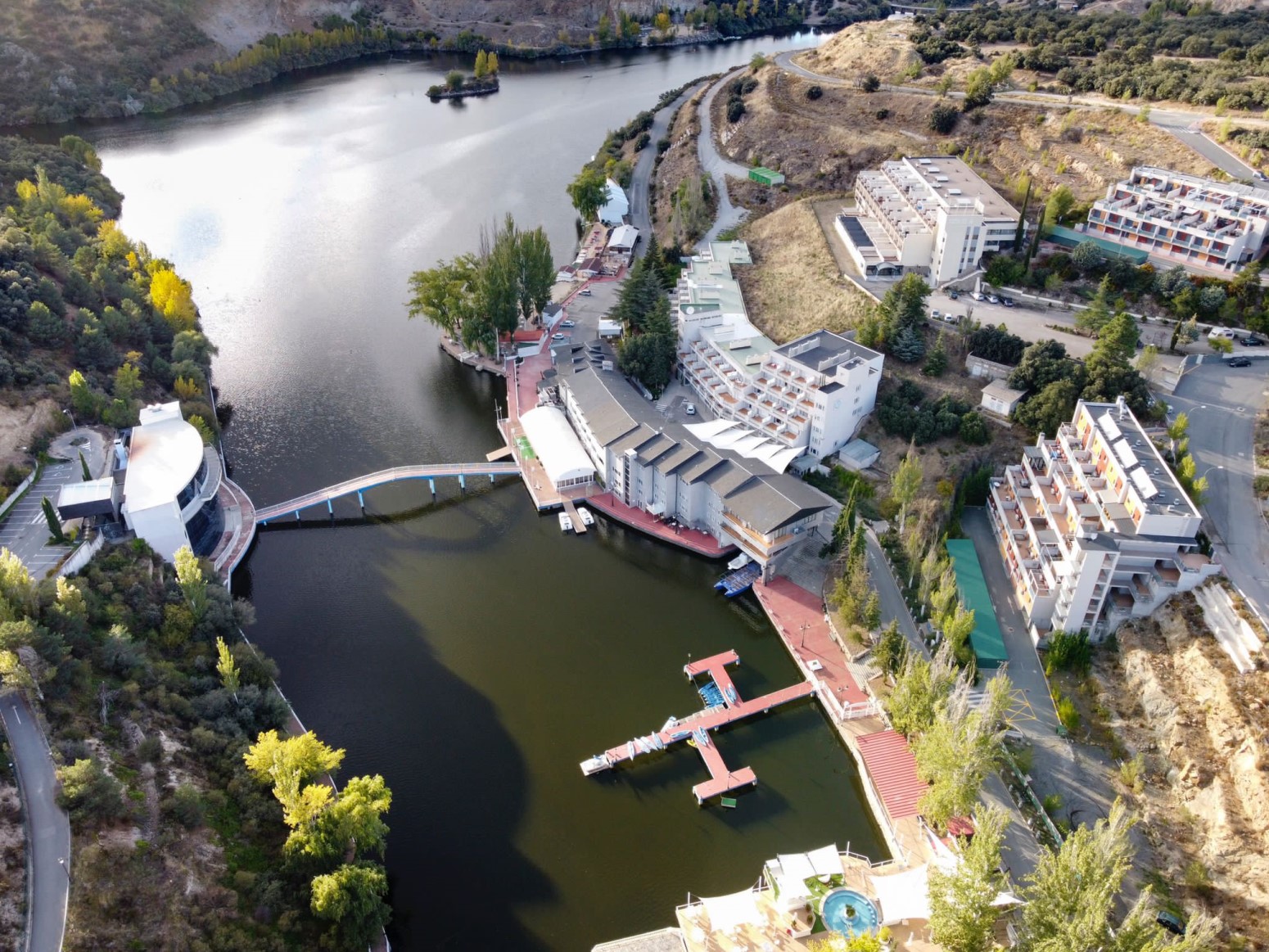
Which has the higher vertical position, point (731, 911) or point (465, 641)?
point (465, 641)

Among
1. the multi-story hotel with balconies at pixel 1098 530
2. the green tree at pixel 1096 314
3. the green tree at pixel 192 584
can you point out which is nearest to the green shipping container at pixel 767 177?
the green tree at pixel 1096 314

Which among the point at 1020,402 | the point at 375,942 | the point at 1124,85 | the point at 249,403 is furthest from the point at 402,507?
the point at 1124,85

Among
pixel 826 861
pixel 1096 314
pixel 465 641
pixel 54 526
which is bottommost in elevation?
pixel 826 861

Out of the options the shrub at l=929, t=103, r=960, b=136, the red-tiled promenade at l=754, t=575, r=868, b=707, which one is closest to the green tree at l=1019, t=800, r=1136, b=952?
the red-tiled promenade at l=754, t=575, r=868, b=707

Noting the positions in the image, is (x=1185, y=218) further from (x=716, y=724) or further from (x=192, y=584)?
(x=192, y=584)

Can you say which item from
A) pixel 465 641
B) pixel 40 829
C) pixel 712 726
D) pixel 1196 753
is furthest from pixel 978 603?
pixel 40 829

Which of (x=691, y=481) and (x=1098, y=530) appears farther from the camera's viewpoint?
(x=691, y=481)
